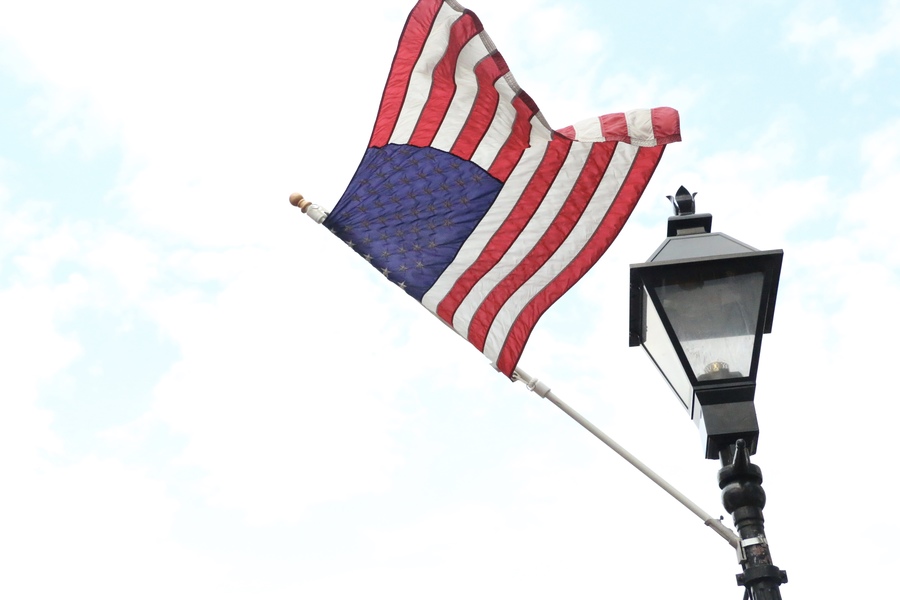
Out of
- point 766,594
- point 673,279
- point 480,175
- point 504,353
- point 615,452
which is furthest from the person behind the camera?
point 480,175

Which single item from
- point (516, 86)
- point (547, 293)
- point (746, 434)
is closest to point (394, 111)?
point (516, 86)

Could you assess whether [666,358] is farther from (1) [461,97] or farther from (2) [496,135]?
(1) [461,97]

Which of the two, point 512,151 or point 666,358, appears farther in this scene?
point 512,151

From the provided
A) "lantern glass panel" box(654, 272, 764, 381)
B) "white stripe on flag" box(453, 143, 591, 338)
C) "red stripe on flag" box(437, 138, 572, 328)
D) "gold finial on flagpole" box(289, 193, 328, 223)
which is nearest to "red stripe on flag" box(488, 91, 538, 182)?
"red stripe on flag" box(437, 138, 572, 328)

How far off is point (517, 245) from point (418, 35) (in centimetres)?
202

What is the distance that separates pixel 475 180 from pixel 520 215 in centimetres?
50

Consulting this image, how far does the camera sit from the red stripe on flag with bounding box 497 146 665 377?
332 inches

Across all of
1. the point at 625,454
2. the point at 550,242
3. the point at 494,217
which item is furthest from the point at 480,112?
the point at 625,454

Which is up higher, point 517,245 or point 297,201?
point 297,201

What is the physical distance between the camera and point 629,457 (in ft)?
23.9

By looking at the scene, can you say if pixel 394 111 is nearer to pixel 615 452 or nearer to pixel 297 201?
pixel 297 201

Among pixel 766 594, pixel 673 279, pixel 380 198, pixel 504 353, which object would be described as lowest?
pixel 766 594

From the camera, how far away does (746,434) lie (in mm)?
4484

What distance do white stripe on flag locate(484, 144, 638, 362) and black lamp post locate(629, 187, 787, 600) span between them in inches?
138
